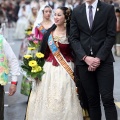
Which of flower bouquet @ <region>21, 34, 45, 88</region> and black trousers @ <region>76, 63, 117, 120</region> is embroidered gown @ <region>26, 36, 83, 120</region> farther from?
black trousers @ <region>76, 63, 117, 120</region>

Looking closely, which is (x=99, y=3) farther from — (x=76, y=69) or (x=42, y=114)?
(x=42, y=114)

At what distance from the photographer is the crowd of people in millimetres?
5566

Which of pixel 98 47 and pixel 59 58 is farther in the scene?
pixel 59 58

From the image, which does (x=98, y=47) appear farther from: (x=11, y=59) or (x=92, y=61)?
(x=11, y=59)

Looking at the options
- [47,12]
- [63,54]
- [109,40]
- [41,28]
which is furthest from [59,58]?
[47,12]

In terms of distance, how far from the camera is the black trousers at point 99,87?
18.2 ft

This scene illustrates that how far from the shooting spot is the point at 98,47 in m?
5.59

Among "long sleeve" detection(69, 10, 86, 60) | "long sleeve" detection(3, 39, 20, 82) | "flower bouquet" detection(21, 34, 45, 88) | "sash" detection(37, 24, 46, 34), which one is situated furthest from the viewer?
"sash" detection(37, 24, 46, 34)

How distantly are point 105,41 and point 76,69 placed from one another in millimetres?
661

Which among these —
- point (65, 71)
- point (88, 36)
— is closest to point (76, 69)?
point (65, 71)

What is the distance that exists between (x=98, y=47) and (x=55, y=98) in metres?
0.94

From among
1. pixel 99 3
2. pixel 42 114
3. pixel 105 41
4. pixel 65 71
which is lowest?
pixel 42 114

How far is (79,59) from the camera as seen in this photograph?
222 inches

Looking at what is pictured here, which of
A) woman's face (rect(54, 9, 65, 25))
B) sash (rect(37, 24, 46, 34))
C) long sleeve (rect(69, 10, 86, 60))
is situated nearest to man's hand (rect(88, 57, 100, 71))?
long sleeve (rect(69, 10, 86, 60))
